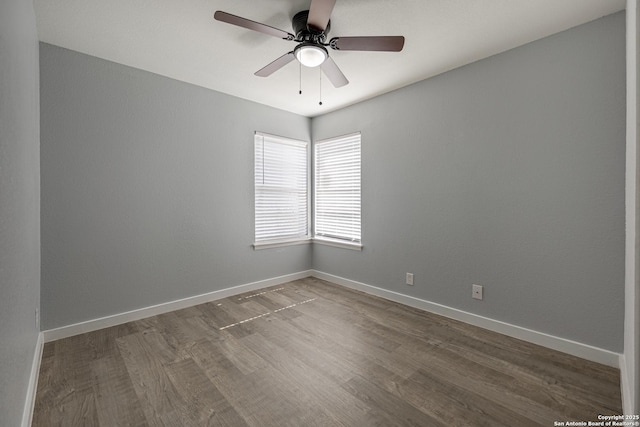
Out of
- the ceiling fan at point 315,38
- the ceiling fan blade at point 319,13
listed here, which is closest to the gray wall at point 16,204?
the ceiling fan at point 315,38

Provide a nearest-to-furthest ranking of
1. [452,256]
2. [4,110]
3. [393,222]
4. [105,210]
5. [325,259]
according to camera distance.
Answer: [4,110], [105,210], [452,256], [393,222], [325,259]

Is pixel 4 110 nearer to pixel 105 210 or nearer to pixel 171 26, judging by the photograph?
pixel 171 26

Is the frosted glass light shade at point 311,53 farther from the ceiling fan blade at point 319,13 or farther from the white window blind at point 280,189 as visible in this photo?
the white window blind at point 280,189

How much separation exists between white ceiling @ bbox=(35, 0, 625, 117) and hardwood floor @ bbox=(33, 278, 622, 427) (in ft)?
8.12

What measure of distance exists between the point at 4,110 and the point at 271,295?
9.33 feet

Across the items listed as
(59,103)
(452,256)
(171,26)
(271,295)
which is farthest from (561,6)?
(59,103)

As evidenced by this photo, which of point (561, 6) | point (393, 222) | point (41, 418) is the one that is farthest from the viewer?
point (393, 222)

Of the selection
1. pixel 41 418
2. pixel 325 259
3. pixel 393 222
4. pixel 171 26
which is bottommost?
pixel 41 418

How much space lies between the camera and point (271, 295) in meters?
3.48

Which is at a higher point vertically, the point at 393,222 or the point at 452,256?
the point at 393,222

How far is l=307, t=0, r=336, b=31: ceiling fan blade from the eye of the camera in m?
1.60

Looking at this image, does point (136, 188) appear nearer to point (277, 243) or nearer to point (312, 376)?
point (277, 243)

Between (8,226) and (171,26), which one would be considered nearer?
(8,226)

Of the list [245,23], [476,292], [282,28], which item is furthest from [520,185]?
[245,23]
